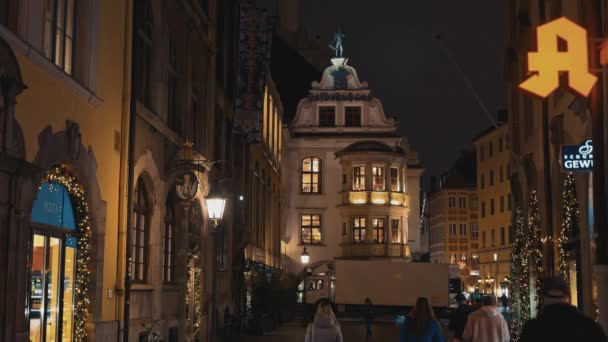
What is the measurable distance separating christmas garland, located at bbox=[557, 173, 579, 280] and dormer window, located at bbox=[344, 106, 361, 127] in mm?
39863

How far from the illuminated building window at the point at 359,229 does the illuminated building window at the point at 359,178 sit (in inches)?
78.2

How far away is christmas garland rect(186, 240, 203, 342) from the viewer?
23.0 m

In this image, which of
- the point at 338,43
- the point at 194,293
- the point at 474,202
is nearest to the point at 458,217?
the point at 474,202

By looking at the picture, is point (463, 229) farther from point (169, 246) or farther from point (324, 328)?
point (324, 328)

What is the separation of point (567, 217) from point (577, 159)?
182 inches

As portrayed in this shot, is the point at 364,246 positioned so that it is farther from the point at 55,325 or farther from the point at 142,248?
the point at 55,325

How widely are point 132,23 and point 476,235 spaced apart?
9442 centimetres

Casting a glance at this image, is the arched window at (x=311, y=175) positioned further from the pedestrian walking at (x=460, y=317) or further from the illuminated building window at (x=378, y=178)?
the pedestrian walking at (x=460, y=317)

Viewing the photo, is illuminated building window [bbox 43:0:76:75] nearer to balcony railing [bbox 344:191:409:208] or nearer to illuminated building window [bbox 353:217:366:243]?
balcony railing [bbox 344:191:409:208]

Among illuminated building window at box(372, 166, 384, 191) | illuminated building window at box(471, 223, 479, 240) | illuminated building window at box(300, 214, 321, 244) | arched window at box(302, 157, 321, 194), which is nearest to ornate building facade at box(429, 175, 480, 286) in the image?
illuminated building window at box(471, 223, 479, 240)

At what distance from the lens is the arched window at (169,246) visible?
21.0 metres

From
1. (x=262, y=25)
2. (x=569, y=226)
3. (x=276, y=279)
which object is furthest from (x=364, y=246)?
(x=569, y=226)

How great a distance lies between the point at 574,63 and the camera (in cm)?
1188

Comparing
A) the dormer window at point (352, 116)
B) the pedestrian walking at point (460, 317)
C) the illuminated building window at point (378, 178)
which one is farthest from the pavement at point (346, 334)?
the dormer window at point (352, 116)
